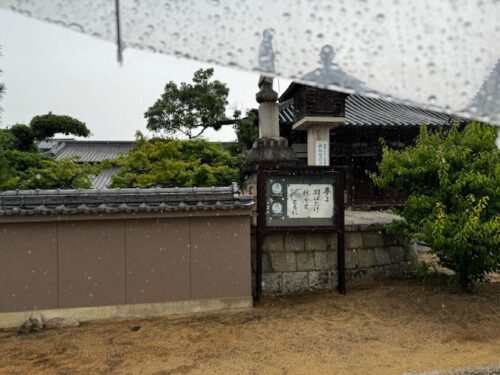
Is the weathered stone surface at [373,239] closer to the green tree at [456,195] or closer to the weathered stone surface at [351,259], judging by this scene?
the weathered stone surface at [351,259]

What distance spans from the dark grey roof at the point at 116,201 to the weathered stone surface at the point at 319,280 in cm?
179

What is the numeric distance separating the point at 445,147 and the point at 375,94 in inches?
237

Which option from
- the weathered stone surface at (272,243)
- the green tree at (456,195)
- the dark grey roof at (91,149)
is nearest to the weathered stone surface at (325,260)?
the weathered stone surface at (272,243)

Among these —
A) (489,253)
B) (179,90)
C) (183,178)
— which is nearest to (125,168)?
(183,178)

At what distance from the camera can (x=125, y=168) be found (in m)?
9.34

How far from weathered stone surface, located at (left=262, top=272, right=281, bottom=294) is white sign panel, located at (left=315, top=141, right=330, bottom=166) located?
5.15 metres

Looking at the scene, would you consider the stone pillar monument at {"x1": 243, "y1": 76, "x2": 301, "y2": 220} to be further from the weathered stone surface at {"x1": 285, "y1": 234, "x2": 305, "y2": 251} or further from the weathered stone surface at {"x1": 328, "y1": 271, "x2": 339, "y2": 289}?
the weathered stone surface at {"x1": 328, "y1": 271, "x2": 339, "y2": 289}

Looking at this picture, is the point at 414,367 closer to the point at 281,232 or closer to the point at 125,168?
the point at 281,232

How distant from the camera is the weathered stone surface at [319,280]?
21.9 feet

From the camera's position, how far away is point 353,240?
23.1 ft

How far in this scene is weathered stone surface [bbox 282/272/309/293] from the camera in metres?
6.60

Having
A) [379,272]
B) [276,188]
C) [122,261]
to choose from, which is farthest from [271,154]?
[122,261]

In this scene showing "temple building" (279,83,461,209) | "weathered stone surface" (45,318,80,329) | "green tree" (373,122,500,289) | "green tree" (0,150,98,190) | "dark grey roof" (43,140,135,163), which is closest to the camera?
"weathered stone surface" (45,318,80,329)

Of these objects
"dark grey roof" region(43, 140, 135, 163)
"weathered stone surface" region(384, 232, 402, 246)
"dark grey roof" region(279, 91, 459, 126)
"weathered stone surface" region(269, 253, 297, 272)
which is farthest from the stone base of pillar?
"dark grey roof" region(43, 140, 135, 163)
